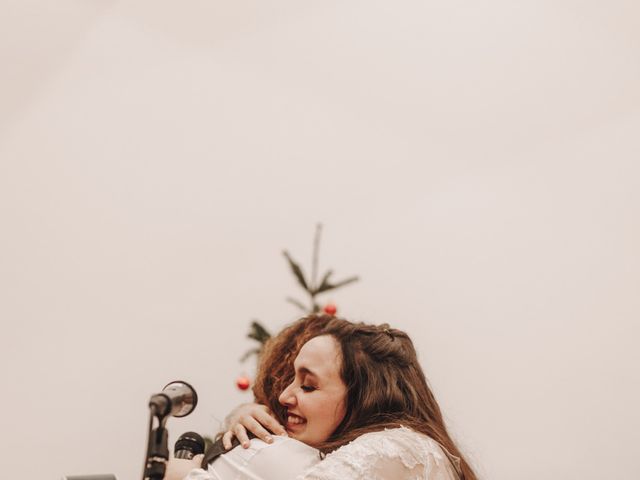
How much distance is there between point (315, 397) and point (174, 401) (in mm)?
474

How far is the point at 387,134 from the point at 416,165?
282mm

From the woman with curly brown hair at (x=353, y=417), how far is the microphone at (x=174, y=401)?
6.0 inches

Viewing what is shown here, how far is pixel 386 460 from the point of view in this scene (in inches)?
62.3

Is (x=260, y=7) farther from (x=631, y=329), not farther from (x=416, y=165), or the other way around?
(x=631, y=329)

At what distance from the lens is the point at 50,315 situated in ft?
13.0

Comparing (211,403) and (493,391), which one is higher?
(493,391)

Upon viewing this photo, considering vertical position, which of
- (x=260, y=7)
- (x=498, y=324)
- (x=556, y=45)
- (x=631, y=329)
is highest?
(x=556, y=45)

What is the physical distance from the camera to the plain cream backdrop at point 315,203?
3.47 metres

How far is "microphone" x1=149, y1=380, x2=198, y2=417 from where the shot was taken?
1.50 metres

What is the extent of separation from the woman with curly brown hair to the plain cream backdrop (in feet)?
4.87

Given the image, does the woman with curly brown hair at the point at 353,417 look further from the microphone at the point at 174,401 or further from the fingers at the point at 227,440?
the microphone at the point at 174,401

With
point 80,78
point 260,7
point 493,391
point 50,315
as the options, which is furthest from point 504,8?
point 50,315

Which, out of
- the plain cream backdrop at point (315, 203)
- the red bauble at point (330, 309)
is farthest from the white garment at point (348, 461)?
the plain cream backdrop at point (315, 203)

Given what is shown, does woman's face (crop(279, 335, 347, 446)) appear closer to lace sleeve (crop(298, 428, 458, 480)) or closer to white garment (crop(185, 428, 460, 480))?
white garment (crop(185, 428, 460, 480))
